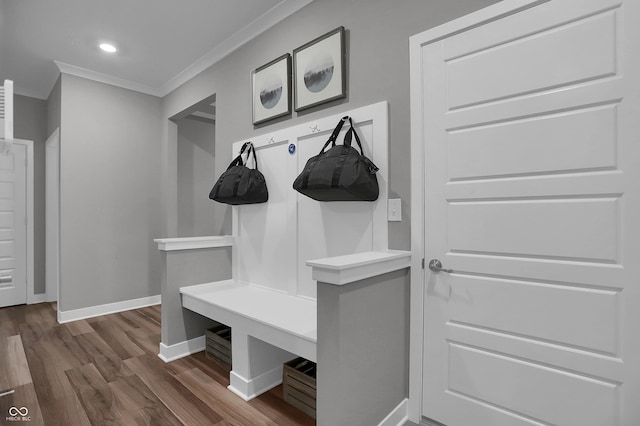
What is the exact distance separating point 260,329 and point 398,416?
35.5 inches

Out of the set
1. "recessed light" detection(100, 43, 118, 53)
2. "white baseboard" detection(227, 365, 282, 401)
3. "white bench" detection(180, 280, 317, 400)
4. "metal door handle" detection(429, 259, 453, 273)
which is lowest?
"white baseboard" detection(227, 365, 282, 401)

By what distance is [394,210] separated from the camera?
1.87m

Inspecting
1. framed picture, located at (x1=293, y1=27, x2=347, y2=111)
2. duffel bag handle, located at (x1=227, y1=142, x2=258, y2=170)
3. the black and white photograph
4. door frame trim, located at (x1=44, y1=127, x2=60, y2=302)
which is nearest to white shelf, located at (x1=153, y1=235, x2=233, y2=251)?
the black and white photograph

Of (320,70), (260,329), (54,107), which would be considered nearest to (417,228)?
(260,329)

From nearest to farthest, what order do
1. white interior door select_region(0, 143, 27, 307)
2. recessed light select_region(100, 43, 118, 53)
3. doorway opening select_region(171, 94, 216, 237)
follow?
recessed light select_region(100, 43, 118, 53) < white interior door select_region(0, 143, 27, 307) < doorway opening select_region(171, 94, 216, 237)

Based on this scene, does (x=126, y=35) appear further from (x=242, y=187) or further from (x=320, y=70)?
(x=320, y=70)

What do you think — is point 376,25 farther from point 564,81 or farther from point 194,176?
point 194,176

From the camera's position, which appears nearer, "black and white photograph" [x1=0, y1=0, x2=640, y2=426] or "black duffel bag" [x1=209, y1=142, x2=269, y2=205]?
"black and white photograph" [x1=0, y1=0, x2=640, y2=426]

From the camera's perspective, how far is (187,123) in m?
4.35

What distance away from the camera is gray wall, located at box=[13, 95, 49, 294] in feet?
13.6

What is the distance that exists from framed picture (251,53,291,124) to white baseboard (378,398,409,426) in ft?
6.89

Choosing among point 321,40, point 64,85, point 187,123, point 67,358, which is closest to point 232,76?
point 321,40

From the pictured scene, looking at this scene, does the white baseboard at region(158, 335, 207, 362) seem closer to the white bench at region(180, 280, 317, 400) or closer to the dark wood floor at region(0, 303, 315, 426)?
the dark wood floor at region(0, 303, 315, 426)

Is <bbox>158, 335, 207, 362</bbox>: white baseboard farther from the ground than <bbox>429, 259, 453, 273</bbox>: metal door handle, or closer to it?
closer to it
